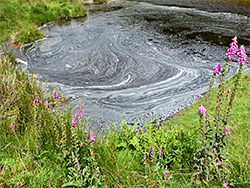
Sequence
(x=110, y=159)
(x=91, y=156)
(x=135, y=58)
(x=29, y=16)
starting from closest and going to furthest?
1. (x=91, y=156)
2. (x=110, y=159)
3. (x=135, y=58)
4. (x=29, y=16)

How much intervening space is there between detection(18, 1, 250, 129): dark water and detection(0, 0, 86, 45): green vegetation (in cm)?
58

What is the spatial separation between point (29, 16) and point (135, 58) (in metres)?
5.78

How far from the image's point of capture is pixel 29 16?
9055mm

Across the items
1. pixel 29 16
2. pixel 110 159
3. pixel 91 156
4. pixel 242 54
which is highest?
pixel 242 54

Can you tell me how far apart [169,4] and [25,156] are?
1088cm

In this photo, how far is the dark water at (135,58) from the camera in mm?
4254

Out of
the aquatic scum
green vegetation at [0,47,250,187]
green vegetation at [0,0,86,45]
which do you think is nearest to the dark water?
green vegetation at [0,0,86,45]

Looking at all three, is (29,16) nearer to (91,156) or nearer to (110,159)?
(110,159)

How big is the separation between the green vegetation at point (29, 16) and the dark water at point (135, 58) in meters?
0.58

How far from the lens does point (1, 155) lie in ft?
6.81

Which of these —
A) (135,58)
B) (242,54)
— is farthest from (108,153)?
(135,58)

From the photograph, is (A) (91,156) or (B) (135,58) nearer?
(A) (91,156)

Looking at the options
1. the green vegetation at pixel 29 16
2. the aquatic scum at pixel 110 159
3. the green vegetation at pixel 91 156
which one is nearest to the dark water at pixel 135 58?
the green vegetation at pixel 29 16

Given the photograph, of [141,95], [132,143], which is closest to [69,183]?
[132,143]
